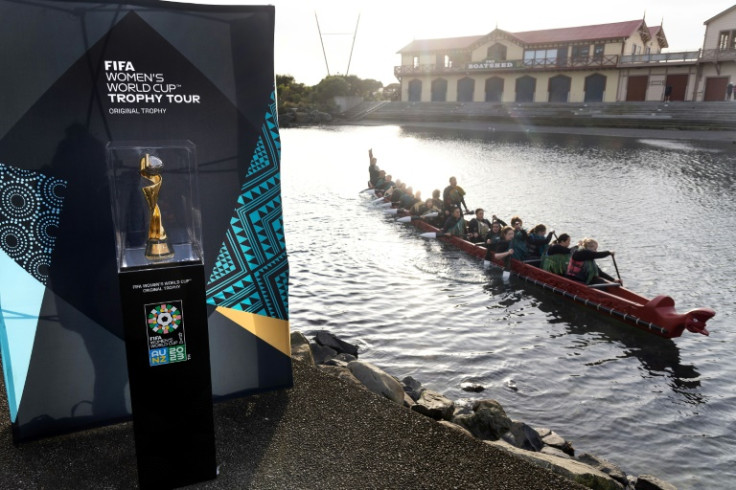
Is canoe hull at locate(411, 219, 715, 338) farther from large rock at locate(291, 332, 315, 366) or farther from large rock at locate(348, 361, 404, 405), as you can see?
large rock at locate(291, 332, 315, 366)

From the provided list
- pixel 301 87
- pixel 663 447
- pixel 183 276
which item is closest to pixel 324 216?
pixel 663 447

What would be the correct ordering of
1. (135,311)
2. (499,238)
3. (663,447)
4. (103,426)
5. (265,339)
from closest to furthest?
(135,311) < (103,426) < (265,339) < (663,447) < (499,238)

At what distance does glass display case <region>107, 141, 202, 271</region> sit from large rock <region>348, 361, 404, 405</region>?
12.1ft

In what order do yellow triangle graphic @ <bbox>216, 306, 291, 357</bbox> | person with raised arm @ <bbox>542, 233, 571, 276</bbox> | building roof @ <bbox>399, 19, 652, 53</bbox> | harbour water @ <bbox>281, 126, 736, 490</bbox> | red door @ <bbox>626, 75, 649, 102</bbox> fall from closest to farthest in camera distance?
yellow triangle graphic @ <bbox>216, 306, 291, 357</bbox>, harbour water @ <bbox>281, 126, 736, 490</bbox>, person with raised arm @ <bbox>542, 233, 571, 276</bbox>, red door @ <bbox>626, 75, 649, 102</bbox>, building roof @ <bbox>399, 19, 652, 53</bbox>

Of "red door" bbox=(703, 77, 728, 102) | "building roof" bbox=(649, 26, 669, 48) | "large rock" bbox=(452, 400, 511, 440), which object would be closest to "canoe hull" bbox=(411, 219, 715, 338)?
"large rock" bbox=(452, 400, 511, 440)

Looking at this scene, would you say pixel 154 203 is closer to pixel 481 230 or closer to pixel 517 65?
pixel 481 230

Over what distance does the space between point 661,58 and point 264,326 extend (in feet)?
192

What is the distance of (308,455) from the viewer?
5227mm

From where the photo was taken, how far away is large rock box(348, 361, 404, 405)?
7590 mm

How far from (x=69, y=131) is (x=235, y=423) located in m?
3.29

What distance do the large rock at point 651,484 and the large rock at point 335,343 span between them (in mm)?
5194

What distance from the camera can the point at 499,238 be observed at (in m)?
15.9

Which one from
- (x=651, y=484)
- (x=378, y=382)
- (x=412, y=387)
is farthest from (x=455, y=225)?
(x=651, y=484)

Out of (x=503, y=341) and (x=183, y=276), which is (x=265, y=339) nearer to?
(x=183, y=276)
